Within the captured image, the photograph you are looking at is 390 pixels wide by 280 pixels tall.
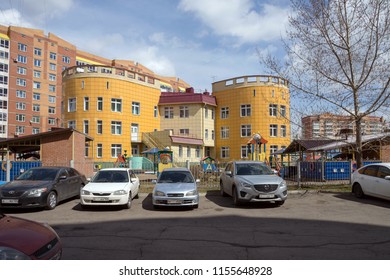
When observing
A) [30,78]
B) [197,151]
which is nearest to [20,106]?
[30,78]

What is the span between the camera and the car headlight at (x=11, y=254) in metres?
3.64

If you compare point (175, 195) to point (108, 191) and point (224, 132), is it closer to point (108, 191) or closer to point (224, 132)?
point (108, 191)

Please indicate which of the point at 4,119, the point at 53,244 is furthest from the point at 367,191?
the point at 4,119

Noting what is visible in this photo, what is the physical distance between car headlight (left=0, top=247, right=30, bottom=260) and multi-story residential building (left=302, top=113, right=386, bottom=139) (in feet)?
47.8

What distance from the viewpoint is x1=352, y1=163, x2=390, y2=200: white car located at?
11.3m

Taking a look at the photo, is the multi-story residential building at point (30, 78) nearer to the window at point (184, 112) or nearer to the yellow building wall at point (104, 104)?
the yellow building wall at point (104, 104)

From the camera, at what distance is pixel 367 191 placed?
1232 centimetres

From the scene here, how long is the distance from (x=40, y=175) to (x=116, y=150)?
25149 mm

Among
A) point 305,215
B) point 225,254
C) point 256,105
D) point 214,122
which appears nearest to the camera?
point 225,254

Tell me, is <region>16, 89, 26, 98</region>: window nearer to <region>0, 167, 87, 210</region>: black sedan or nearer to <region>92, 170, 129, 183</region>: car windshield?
Result: <region>0, 167, 87, 210</region>: black sedan

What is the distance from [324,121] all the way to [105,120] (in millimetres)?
26526

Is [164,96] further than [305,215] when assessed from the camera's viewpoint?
Yes

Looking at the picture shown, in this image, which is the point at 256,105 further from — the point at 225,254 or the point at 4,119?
the point at 4,119

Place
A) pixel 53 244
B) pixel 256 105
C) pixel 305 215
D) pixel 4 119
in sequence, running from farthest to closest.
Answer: pixel 4 119 → pixel 256 105 → pixel 305 215 → pixel 53 244
